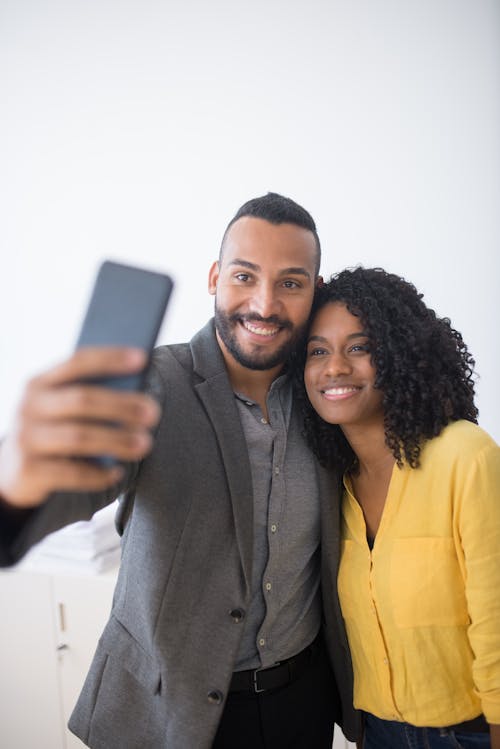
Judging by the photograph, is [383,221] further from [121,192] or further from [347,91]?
[121,192]

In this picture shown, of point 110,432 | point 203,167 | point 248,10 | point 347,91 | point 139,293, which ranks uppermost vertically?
point 248,10

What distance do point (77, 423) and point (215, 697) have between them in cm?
74

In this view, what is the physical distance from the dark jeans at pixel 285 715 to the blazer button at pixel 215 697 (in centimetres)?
14

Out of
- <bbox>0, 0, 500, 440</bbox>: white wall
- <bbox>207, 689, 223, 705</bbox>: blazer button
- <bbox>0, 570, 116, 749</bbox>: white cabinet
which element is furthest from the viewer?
<bbox>0, 0, 500, 440</bbox>: white wall

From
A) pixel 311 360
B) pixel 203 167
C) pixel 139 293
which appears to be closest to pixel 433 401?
pixel 311 360

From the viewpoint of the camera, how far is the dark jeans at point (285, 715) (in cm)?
108

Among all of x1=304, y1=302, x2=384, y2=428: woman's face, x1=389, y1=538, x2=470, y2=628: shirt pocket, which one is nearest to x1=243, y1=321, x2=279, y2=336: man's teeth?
x1=304, y1=302, x2=384, y2=428: woman's face

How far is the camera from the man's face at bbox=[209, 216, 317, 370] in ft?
3.73

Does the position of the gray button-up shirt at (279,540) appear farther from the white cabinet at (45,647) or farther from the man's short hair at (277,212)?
the white cabinet at (45,647)

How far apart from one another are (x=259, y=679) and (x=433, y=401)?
641 millimetres

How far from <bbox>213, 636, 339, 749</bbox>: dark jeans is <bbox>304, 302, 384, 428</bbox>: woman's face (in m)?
0.53

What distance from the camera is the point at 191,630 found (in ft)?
3.17

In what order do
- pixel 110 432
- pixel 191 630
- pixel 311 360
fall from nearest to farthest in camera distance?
pixel 110 432 < pixel 191 630 < pixel 311 360

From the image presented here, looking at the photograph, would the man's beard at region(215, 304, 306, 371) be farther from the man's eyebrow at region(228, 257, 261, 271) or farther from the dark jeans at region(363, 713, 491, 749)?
→ the dark jeans at region(363, 713, 491, 749)
